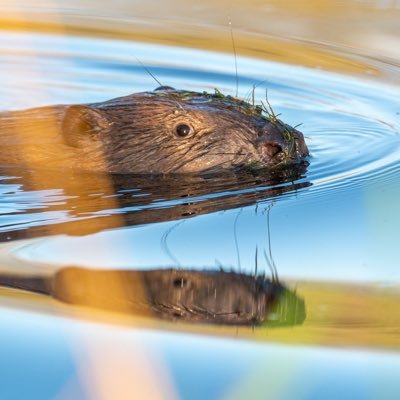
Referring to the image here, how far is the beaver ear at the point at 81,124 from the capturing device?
6.41m

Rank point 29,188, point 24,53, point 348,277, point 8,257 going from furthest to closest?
point 24,53 → point 29,188 → point 8,257 → point 348,277

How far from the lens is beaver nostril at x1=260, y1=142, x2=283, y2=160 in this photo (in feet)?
→ 20.8

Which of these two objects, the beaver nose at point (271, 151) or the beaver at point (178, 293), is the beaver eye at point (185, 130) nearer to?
Result: the beaver nose at point (271, 151)

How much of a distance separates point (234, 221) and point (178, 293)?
1.11 meters

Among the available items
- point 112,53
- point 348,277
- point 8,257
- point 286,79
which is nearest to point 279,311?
point 348,277

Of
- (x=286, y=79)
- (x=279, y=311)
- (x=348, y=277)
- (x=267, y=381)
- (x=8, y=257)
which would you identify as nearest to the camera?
(x=267, y=381)

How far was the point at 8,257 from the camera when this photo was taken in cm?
468

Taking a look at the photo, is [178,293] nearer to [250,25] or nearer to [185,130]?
[185,130]

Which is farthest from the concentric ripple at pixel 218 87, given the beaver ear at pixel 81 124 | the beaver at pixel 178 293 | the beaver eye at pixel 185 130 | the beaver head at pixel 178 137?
the beaver at pixel 178 293

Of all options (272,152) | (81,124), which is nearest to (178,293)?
(272,152)

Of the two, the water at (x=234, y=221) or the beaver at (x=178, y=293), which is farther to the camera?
the beaver at (x=178, y=293)

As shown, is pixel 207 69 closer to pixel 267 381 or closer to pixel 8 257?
pixel 8 257

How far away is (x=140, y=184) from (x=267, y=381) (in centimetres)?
287

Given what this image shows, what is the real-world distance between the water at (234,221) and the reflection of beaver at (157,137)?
156 millimetres
